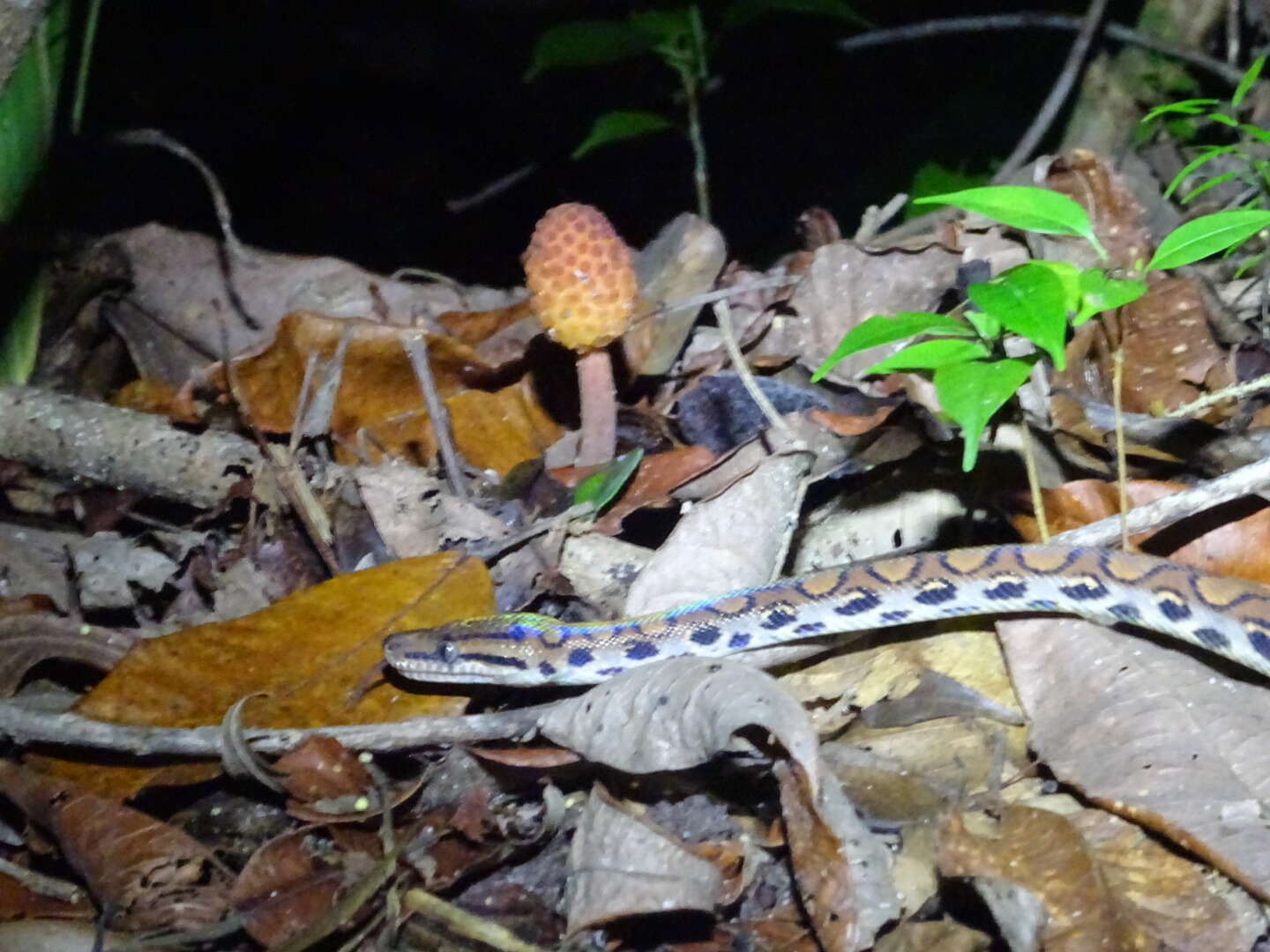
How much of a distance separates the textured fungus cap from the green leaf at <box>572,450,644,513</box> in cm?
42

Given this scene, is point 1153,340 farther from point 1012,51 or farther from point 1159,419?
point 1012,51

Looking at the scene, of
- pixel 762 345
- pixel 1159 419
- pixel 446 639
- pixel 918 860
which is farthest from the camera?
pixel 762 345

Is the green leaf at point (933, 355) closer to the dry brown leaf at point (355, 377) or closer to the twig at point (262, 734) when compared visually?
the twig at point (262, 734)

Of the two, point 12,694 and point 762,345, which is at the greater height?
point 762,345

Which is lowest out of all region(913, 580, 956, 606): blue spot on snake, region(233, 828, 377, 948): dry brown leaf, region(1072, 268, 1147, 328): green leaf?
region(233, 828, 377, 948): dry brown leaf

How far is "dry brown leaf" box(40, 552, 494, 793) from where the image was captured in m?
2.81

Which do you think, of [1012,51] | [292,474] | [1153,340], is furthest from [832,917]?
[1012,51]

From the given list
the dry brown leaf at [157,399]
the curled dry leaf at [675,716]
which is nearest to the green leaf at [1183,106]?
the curled dry leaf at [675,716]

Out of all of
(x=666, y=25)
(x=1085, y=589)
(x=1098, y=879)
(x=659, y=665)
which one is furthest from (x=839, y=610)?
(x=666, y=25)

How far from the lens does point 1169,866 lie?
88.6 inches

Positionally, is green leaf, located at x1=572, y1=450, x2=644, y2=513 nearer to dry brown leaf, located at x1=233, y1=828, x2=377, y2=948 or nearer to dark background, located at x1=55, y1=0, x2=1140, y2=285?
dry brown leaf, located at x1=233, y1=828, x2=377, y2=948

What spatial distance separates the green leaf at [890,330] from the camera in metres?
2.19

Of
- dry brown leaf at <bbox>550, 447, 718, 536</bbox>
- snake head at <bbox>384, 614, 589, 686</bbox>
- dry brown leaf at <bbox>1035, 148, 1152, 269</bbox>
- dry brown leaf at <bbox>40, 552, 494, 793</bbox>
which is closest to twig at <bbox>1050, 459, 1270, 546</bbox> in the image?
dry brown leaf at <bbox>550, 447, 718, 536</bbox>

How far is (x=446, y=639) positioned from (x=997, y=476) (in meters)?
1.74
